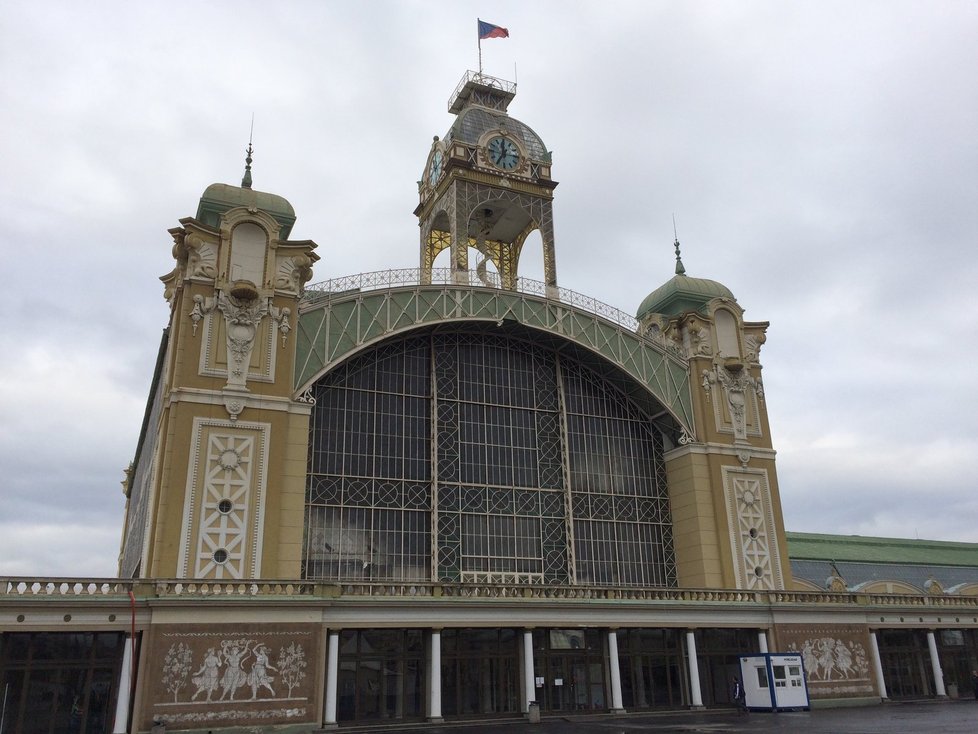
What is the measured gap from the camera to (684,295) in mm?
55406

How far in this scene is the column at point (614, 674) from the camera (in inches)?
1535

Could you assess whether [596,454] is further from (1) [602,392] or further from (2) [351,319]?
(2) [351,319]

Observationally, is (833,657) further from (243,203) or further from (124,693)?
(243,203)

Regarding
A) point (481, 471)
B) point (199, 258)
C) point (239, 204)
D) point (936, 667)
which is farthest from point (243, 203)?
point (936, 667)

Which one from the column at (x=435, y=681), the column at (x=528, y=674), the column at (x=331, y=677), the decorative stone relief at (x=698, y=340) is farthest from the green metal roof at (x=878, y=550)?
the column at (x=331, y=677)

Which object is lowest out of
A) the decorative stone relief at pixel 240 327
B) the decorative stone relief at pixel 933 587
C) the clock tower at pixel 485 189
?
the decorative stone relief at pixel 933 587

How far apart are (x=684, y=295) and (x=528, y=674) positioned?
28158 mm

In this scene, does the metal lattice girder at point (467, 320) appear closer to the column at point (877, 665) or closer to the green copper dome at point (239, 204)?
the green copper dome at point (239, 204)

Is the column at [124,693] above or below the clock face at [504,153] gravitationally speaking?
below

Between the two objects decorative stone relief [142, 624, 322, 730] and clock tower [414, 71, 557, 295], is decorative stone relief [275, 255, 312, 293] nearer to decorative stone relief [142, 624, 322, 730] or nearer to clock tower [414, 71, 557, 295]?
clock tower [414, 71, 557, 295]

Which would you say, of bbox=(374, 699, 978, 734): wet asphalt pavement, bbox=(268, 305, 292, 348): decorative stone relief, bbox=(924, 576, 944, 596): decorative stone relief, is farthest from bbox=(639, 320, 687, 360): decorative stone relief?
bbox=(924, 576, 944, 596): decorative stone relief

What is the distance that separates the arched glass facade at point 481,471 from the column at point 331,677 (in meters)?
6.14

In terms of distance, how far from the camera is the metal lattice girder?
143 ft

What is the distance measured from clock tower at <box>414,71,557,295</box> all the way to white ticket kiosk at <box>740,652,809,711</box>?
27.1 metres
